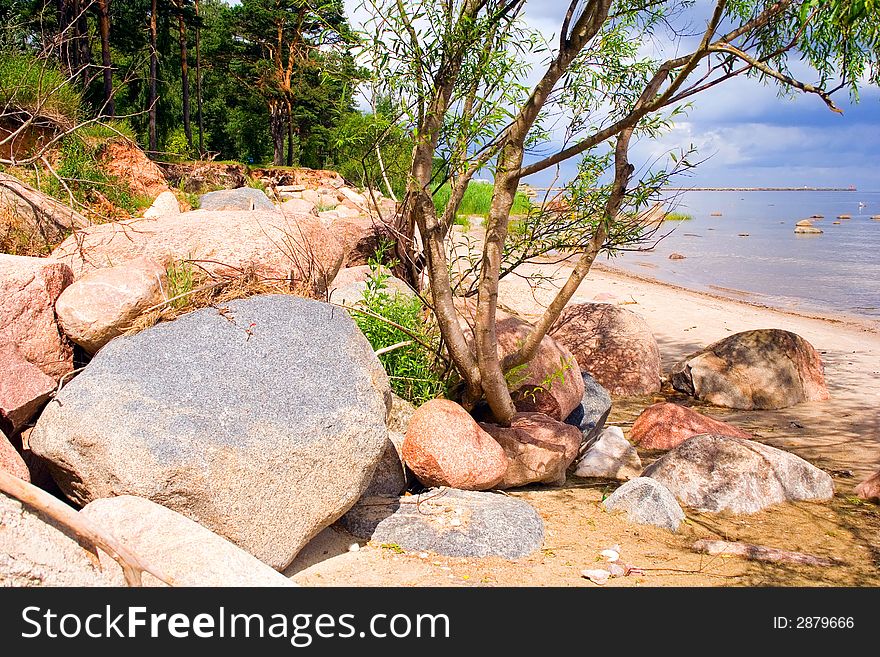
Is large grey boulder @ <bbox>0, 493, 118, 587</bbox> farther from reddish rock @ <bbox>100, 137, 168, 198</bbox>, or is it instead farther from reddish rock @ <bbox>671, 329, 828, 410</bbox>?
reddish rock @ <bbox>100, 137, 168, 198</bbox>

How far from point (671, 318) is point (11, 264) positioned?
11.3 m

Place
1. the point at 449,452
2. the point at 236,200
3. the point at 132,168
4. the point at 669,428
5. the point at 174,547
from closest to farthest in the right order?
the point at 174,547, the point at 449,452, the point at 669,428, the point at 132,168, the point at 236,200

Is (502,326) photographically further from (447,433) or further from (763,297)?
(763,297)

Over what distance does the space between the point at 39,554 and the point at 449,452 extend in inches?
96.6

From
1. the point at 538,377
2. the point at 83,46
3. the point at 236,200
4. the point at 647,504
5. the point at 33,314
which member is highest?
the point at 83,46

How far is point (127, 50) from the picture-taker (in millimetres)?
26250

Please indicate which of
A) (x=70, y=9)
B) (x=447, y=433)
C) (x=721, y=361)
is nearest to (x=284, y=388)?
(x=447, y=433)

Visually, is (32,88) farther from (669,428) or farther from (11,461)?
(669,428)

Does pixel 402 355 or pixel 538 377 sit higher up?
pixel 402 355

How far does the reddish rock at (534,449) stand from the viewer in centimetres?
511

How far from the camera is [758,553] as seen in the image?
4176 millimetres

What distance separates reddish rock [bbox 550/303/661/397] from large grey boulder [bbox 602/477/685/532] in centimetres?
391

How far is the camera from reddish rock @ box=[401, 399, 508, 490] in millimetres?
4590

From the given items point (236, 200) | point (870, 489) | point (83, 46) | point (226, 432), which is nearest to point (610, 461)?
point (870, 489)
